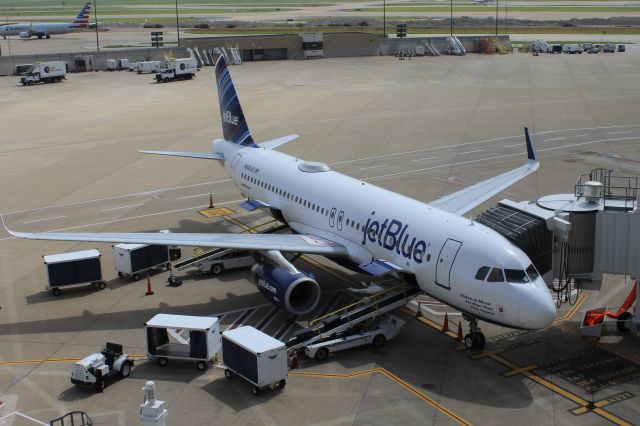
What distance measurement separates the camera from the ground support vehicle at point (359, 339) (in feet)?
94.9

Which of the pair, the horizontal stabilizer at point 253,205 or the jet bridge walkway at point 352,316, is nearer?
the jet bridge walkway at point 352,316

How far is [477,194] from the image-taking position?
40.7 metres

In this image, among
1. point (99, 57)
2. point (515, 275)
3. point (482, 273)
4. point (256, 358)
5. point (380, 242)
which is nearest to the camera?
point (256, 358)

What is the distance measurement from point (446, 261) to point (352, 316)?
4.23 meters

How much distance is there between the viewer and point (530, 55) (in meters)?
149

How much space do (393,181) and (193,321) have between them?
1166 inches

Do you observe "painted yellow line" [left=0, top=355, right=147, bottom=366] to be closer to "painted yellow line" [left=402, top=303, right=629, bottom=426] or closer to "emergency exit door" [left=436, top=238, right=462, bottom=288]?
"emergency exit door" [left=436, top=238, right=462, bottom=288]

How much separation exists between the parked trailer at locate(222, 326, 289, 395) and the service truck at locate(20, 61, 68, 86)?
94.6 metres

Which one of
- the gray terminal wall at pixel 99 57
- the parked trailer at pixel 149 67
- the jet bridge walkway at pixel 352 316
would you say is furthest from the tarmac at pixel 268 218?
the parked trailer at pixel 149 67

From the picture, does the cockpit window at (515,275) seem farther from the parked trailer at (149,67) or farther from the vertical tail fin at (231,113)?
the parked trailer at (149,67)

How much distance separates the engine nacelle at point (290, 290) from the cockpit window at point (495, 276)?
302 inches

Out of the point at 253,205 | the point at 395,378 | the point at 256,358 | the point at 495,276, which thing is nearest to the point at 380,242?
the point at 495,276

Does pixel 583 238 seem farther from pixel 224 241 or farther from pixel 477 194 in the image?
pixel 224 241

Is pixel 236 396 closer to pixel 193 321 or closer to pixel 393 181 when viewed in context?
pixel 193 321
